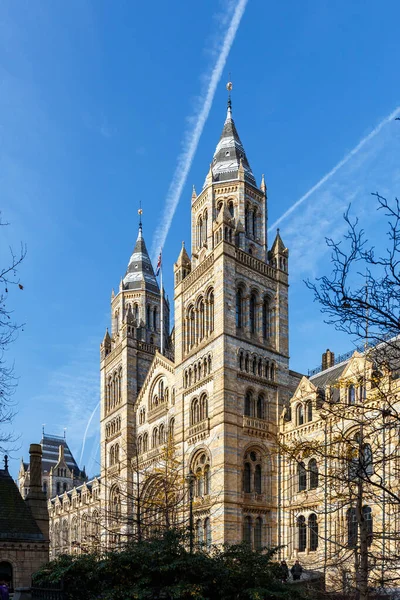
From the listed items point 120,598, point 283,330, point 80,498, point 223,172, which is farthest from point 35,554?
point 80,498

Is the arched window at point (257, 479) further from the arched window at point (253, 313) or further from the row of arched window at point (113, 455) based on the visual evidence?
the row of arched window at point (113, 455)

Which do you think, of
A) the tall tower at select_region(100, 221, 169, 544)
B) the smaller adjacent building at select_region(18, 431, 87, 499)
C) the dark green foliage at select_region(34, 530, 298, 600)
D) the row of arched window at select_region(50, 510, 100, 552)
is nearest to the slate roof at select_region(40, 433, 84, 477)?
the smaller adjacent building at select_region(18, 431, 87, 499)

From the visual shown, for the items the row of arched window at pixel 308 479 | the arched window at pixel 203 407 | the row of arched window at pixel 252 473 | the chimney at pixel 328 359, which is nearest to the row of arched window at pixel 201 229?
the arched window at pixel 203 407

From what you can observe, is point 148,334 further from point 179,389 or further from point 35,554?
point 35,554

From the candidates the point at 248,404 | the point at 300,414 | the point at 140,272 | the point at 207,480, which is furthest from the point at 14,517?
the point at 140,272

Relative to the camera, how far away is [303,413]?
43281mm

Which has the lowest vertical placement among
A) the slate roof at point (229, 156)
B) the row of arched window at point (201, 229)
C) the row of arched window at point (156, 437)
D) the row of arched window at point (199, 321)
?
the row of arched window at point (156, 437)

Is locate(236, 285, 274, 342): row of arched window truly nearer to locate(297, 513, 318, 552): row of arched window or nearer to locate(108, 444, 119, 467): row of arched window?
locate(297, 513, 318, 552): row of arched window

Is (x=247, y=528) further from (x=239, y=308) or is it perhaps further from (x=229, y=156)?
(x=229, y=156)

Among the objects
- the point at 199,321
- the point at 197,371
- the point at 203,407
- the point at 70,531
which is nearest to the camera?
the point at 203,407

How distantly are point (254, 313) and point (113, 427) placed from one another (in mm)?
22318

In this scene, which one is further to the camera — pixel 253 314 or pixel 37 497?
pixel 253 314

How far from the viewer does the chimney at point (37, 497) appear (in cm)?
3244

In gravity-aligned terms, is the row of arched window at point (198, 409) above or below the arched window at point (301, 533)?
above
